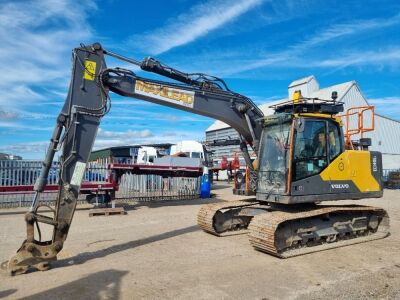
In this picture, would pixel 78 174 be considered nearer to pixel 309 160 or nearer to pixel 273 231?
pixel 273 231

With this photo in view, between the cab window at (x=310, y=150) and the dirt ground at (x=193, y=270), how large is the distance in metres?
1.73

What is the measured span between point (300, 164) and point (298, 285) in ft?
9.31

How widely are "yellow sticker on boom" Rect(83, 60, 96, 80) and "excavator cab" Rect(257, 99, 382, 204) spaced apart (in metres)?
3.94

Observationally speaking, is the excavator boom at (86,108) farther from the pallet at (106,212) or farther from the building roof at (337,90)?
the building roof at (337,90)

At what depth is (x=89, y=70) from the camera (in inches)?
284

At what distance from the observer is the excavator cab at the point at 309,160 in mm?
7785

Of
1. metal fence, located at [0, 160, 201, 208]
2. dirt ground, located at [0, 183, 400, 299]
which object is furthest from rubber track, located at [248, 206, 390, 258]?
metal fence, located at [0, 160, 201, 208]

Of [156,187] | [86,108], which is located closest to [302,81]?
[156,187]

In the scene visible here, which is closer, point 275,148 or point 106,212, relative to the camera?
point 275,148

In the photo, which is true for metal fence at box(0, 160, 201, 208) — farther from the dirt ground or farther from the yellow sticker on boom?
the yellow sticker on boom

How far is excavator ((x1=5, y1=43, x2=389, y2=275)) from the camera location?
675 centimetres

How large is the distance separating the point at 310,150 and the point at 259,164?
1183 millimetres

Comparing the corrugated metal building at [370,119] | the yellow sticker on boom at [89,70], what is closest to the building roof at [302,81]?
the corrugated metal building at [370,119]

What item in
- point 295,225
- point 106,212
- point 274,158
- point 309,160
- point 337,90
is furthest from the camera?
point 337,90
